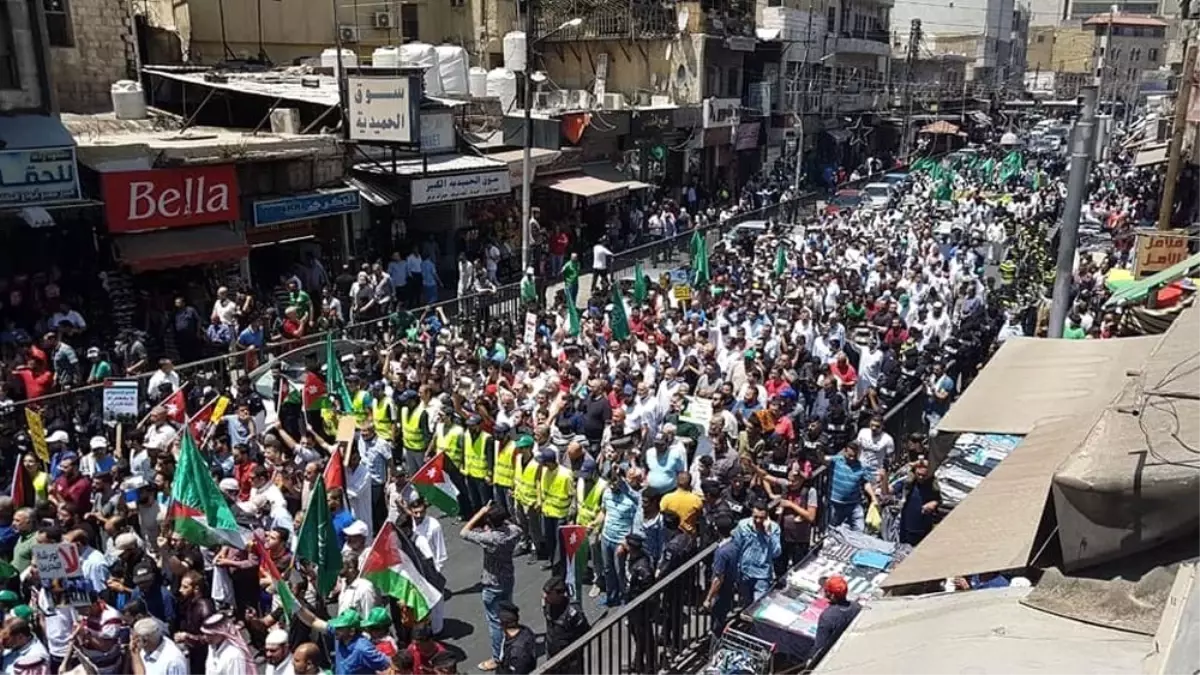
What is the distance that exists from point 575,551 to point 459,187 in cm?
1481

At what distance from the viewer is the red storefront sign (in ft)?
54.5

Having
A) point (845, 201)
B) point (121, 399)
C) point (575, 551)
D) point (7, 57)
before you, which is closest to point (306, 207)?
point (7, 57)

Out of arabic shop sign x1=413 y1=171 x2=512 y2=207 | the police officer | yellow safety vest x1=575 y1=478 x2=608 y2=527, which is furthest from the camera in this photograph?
arabic shop sign x1=413 y1=171 x2=512 y2=207

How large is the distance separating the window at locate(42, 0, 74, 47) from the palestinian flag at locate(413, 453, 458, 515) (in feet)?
49.8

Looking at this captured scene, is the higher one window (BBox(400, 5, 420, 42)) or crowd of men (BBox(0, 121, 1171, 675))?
window (BBox(400, 5, 420, 42))

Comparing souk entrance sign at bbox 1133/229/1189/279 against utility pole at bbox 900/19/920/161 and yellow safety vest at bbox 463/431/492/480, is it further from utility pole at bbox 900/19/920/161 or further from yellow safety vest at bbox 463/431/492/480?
utility pole at bbox 900/19/920/161

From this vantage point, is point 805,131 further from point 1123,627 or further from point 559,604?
point 1123,627

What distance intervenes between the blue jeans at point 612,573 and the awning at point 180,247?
10751 mm

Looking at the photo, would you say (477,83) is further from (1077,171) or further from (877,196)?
(1077,171)

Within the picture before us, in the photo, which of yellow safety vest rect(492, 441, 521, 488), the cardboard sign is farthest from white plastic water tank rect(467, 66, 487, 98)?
yellow safety vest rect(492, 441, 521, 488)

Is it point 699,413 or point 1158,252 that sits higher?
point 1158,252

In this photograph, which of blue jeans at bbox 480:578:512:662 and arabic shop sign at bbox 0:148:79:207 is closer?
blue jeans at bbox 480:578:512:662

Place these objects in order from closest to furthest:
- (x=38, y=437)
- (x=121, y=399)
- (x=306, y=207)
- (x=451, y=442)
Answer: (x=38, y=437) < (x=451, y=442) < (x=121, y=399) < (x=306, y=207)

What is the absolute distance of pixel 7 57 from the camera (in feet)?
52.0
